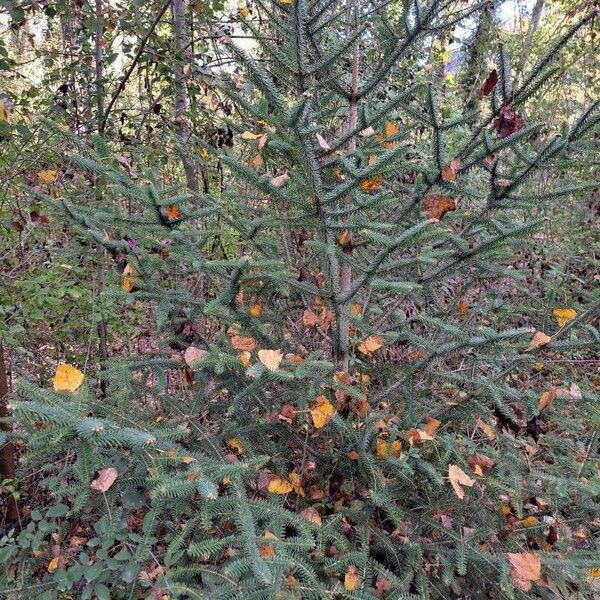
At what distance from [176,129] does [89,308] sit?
1490 millimetres

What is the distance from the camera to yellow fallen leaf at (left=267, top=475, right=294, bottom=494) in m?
1.90

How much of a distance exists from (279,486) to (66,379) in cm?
93

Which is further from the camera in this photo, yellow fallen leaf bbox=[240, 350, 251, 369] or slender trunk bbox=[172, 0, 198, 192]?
slender trunk bbox=[172, 0, 198, 192]

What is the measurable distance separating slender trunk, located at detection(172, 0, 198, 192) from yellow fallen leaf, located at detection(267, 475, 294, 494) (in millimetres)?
2178

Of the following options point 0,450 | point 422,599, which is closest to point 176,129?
point 0,450

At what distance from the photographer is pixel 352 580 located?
69.3 inches

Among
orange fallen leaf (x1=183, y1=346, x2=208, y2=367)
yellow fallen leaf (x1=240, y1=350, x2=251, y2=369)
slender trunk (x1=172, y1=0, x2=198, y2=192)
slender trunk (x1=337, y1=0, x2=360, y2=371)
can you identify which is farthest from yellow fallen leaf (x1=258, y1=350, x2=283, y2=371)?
slender trunk (x1=172, y1=0, x2=198, y2=192)

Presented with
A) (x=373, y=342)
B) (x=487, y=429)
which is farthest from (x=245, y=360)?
(x=487, y=429)

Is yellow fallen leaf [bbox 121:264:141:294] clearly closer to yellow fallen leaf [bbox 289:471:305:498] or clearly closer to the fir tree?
the fir tree

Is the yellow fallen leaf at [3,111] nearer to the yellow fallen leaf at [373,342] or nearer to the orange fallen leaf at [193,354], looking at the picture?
the orange fallen leaf at [193,354]

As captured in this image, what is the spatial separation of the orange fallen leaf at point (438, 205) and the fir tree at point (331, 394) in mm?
10

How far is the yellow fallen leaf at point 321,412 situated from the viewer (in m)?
1.80

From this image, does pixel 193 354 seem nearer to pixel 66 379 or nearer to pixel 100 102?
pixel 66 379

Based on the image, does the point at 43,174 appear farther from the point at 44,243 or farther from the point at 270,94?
the point at 270,94
